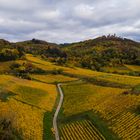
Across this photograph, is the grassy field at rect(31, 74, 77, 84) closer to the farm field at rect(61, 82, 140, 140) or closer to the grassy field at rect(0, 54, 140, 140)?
the grassy field at rect(0, 54, 140, 140)

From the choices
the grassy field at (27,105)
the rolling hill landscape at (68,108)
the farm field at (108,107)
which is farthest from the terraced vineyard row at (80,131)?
the grassy field at (27,105)

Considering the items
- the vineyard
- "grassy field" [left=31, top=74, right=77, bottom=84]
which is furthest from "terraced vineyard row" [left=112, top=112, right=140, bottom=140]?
the vineyard

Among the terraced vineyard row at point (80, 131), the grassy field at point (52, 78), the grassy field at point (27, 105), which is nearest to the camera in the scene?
the terraced vineyard row at point (80, 131)

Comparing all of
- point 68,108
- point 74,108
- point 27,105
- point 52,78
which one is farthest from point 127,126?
point 52,78

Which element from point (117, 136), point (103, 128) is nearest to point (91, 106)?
point (103, 128)

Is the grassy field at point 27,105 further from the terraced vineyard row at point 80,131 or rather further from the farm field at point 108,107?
the farm field at point 108,107
